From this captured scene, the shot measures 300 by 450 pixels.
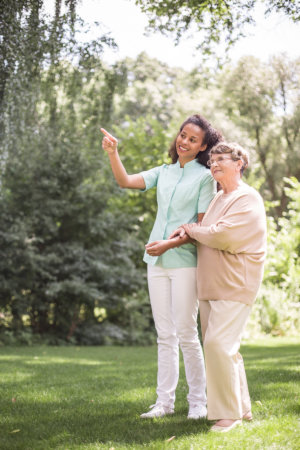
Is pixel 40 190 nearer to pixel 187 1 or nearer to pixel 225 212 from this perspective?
pixel 187 1

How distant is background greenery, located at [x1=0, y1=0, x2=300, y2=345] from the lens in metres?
5.98

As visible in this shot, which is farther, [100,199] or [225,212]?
[100,199]

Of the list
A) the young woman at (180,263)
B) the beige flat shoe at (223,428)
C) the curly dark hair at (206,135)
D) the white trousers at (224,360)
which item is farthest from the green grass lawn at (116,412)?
the curly dark hair at (206,135)

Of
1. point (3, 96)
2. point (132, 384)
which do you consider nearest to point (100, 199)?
point (3, 96)

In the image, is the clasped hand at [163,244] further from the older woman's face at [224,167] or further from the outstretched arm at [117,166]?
the outstretched arm at [117,166]

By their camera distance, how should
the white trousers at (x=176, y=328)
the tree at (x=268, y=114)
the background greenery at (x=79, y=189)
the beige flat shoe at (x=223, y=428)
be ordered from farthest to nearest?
the tree at (x=268, y=114), the background greenery at (x=79, y=189), the white trousers at (x=176, y=328), the beige flat shoe at (x=223, y=428)

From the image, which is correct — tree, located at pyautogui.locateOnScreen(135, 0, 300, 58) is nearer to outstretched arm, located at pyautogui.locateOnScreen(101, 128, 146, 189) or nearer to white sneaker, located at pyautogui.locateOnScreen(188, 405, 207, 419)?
outstretched arm, located at pyautogui.locateOnScreen(101, 128, 146, 189)

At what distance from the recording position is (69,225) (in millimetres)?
12258

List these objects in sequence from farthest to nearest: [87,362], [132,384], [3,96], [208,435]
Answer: [87,362] < [3,96] < [132,384] < [208,435]

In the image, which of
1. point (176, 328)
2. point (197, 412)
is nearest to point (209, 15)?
point (176, 328)

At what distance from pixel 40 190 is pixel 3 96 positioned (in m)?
5.86

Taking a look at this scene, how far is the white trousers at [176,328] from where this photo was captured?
374 centimetres

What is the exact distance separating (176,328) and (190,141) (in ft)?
4.60

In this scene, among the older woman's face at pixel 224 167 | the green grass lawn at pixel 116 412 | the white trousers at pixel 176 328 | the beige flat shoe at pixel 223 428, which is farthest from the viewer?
the white trousers at pixel 176 328
